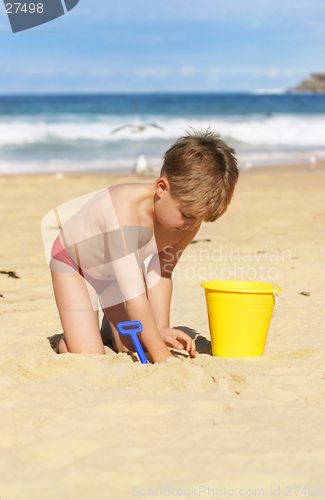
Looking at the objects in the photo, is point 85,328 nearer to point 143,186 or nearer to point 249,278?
point 143,186

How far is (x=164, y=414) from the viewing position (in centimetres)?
171

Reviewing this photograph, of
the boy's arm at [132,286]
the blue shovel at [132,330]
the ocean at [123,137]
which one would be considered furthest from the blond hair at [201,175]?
the ocean at [123,137]

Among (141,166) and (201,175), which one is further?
(141,166)

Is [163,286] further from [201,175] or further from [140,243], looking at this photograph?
[201,175]

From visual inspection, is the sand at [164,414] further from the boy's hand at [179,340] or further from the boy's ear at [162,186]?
the boy's ear at [162,186]

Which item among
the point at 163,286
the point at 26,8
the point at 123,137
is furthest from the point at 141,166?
the point at 123,137

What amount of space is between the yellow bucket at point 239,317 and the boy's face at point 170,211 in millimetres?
320

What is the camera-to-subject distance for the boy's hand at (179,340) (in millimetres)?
2375

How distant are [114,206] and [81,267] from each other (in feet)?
1.56

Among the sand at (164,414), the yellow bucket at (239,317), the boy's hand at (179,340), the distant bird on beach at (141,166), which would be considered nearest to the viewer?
the sand at (164,414)

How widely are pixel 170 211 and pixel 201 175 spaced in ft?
0.74

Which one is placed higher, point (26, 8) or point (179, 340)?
point (26, 8)

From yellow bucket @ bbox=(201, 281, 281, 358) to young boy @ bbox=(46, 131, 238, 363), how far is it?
0.53ft

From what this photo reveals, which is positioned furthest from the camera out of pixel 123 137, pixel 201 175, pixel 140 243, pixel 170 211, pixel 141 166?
pixel 123 137
